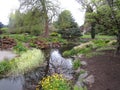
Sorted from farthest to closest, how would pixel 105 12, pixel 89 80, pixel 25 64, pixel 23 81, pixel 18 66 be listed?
pixel 105 12 → pixel 25 64 → pixel 18 66 → pixel 23 81 → pixel 89 80

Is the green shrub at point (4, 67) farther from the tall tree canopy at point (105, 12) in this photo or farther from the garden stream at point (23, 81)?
the tall tree canopy at point (105, 12)

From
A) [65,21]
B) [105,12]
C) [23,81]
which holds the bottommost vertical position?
[23,81]

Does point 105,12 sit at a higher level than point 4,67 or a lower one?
higher

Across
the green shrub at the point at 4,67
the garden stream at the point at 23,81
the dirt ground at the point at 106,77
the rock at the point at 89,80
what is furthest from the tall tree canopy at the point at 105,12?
the green shrub at the point at 4,67

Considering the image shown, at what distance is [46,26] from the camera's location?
1307 inches

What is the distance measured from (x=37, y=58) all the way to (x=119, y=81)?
6864mm

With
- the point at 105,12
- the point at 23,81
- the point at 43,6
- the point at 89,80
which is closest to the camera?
the point at 89,80

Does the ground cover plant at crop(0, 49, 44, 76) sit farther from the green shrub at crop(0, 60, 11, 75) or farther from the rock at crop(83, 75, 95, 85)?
the rock at crop(83, 75, 95, 85)

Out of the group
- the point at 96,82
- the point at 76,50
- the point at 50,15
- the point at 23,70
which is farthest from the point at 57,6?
the point at 96,82

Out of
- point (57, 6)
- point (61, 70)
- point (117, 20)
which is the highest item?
point (57, 6)

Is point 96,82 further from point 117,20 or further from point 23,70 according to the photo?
point 117,20

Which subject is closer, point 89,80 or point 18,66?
point 89,80

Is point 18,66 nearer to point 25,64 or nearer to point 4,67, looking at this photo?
point 25,64

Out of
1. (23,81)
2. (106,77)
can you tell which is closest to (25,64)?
(23,81)
